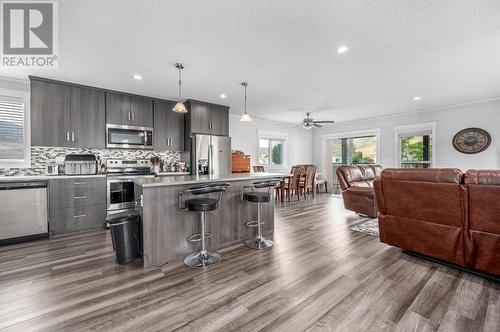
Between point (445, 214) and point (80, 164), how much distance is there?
5.29 metres

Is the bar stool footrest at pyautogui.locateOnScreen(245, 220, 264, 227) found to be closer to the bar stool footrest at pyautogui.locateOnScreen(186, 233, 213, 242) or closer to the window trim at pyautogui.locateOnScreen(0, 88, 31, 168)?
the bar stool footrest at pyautogui.locateOnScreen(186, 233, 213, 242)

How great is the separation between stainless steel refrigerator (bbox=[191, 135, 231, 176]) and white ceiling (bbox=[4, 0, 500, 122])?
41.6 inches

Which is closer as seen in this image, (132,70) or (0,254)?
(0,254)

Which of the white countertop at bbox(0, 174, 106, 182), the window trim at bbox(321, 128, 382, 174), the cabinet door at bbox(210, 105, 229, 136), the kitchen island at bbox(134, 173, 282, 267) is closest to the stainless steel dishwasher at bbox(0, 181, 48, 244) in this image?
the white countertop at bbox(0, 174, 106, 182)

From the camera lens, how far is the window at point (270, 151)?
285 inches

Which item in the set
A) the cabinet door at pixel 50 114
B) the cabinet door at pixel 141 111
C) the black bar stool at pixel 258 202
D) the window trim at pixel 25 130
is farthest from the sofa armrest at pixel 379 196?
the window trim at pixel 25 130

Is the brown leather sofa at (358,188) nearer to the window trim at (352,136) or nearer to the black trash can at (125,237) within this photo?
the window trim at (352,136)

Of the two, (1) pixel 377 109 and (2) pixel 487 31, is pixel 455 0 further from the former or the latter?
(1) pixel 377 109

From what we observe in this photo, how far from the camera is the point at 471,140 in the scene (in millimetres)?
5098

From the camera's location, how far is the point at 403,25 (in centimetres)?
220

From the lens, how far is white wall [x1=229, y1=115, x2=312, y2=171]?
6457mm

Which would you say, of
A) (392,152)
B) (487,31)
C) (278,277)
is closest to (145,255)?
(278,277)

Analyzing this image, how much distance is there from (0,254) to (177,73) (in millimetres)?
3414

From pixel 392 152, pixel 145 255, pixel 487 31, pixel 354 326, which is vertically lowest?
pixel 354 326
